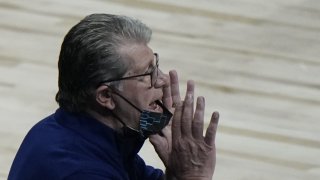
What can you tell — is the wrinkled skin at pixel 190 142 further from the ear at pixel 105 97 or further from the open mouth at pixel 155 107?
the ear at pixel 105 97

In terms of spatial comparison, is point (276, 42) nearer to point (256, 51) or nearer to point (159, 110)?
point (256, 51)

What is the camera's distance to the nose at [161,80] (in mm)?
2994

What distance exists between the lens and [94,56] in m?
2.80

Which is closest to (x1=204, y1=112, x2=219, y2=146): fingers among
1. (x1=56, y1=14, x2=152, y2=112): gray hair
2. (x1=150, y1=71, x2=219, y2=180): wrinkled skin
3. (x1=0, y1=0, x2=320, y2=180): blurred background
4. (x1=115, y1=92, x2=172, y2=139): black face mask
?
(x1=150, y1=71, x2=219, y2=180): wrinkled skin

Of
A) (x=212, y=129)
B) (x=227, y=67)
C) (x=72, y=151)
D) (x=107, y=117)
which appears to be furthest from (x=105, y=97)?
(x=227, y=67)

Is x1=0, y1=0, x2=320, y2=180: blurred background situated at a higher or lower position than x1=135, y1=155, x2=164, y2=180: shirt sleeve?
lower

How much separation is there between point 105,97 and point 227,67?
3293 mm

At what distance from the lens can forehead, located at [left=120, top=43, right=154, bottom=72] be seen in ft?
9.40

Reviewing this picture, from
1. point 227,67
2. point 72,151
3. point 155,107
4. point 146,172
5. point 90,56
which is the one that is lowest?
point 227,67

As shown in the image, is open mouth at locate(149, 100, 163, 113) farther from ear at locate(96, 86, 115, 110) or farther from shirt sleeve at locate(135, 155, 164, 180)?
shirt sleeve at locate(135, 155, 164, 180)

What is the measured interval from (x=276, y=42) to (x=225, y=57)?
0.42 meters

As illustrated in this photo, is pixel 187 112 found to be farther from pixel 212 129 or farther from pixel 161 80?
pixel 161 80

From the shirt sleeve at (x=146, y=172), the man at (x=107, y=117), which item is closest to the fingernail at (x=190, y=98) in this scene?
the man at (x=107, y=117)

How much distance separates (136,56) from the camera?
291cm
